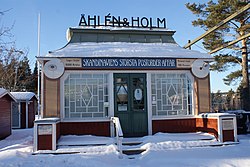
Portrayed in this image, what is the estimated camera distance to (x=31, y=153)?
25.9 ft

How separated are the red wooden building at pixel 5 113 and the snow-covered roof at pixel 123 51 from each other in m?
5.58

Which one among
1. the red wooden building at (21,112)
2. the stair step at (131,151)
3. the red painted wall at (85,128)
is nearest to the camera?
the stair step at (131,151)

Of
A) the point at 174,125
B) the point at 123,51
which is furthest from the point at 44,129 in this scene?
the point at 174,125

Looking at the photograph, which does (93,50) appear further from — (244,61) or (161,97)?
(244,61)

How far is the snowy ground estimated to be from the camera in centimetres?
679

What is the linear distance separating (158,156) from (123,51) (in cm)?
436

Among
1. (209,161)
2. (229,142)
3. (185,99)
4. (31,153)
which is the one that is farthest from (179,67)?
(31,153)

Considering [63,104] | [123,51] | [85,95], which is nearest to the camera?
[63,104]

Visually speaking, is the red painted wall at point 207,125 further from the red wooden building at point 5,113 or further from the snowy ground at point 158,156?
the red wooden building at point 5,113

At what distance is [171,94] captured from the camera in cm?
1027

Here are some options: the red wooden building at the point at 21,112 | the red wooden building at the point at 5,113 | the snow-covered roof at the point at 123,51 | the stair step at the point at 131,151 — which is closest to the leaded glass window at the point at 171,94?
the snow-covered roof at the point at 123,51

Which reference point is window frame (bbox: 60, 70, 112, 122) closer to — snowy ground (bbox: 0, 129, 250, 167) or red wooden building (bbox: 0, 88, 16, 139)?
snowy ground (bbox: 0, 129, 250, 167)

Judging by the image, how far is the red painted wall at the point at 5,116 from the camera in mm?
13961

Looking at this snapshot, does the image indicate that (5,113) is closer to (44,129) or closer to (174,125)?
(44,129)
